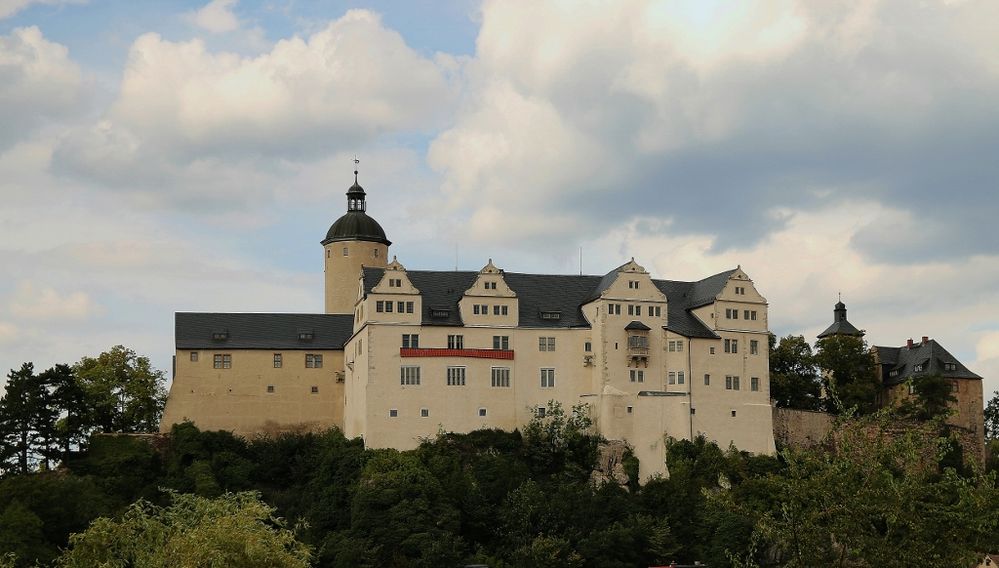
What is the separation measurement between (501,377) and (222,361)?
57.0ft

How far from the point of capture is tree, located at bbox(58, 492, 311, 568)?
152ft

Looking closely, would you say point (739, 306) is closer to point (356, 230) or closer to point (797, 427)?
point (797, 427)

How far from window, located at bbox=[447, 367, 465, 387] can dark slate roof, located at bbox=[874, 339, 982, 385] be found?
34.7 metres

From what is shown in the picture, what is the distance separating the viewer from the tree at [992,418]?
12762cm

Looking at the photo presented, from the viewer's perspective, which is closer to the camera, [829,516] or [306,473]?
[829,516]

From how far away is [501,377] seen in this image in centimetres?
8825

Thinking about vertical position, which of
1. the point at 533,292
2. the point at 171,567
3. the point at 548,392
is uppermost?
the point at 533,292

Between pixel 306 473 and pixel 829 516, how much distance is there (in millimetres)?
54340

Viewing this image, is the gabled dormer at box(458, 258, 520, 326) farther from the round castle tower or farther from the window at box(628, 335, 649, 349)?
the round castle tower

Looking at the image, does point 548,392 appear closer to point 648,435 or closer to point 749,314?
point 648,435

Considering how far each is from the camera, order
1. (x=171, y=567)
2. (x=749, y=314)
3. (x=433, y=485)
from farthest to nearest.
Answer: (x=749, y=314), (x=433, y=485), (x=171, y=567)

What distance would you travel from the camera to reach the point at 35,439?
87.1 metres

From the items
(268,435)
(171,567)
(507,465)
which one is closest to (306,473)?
(268,435)

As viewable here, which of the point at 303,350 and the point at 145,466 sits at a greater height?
the point at 303,350
